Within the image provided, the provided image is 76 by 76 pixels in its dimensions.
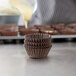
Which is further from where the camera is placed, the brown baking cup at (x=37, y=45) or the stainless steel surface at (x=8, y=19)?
the stainless steel surface at (x=8, y=19)

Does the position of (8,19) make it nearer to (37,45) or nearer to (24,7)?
(24,7)

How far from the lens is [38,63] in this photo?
0.62m

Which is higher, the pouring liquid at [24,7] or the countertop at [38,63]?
the pouring liquid at [24,7]

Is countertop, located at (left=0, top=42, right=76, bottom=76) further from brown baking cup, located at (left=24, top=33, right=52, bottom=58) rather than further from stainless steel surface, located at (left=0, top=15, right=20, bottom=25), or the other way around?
stainless steel surface, located at (left=0, top=15, right=20, bottom=25)

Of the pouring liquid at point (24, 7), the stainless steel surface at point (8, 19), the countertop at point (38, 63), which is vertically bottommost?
the countertop at point (38, 63)

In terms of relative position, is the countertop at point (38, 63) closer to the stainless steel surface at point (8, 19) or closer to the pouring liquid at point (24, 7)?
the pouring liquid at point (24, 7)

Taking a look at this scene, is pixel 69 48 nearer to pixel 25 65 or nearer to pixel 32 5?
pixel 25 65

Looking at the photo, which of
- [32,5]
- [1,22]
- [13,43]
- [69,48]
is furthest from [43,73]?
[1,22]

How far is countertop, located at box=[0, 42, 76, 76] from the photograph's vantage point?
53 cm

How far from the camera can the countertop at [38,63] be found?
0.53m

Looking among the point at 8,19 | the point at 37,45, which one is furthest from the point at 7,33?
the point at 8,19

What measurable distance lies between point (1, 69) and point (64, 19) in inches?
38.0

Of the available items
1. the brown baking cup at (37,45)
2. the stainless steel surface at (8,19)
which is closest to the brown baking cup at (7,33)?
the brown baking cup at (37,45)

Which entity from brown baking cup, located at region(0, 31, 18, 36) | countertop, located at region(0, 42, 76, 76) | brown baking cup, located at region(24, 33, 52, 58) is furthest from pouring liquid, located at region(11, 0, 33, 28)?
brown baking cup, located at region(24, 33, 52, 58)
